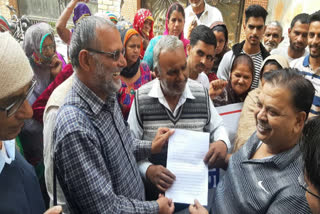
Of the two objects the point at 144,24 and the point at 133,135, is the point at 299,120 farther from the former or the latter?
the point at 144,24

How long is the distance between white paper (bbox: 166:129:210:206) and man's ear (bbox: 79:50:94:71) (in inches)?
29.5

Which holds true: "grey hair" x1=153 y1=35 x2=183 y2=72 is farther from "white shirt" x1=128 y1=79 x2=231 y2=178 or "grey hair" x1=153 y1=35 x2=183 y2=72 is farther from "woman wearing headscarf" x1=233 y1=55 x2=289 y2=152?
"woman wearing headscarf" x1=233 y1=55 x2=289 y2=152

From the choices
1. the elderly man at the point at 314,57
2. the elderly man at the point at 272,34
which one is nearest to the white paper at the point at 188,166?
the elderly man at the point at 314,57

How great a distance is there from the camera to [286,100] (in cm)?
122

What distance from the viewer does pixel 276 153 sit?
1.29 m

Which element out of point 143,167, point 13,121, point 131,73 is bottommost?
point 143,167

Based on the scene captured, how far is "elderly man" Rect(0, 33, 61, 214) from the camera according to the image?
2.85 ft

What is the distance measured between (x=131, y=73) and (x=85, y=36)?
1299 millimetres

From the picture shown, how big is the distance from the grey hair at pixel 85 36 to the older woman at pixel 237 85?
1.33 meters

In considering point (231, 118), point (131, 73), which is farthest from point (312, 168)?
point (131, 73)

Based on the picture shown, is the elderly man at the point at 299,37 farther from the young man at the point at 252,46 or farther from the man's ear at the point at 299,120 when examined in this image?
the man's ear at the point at 299,120

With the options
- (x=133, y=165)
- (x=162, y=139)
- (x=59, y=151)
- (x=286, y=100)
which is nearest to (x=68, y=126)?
(x=59, y=151)

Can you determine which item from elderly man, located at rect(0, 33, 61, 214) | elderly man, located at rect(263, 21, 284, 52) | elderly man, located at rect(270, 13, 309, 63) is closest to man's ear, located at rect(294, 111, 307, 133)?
elderly man, located at rect(0, 33, 61, 214)

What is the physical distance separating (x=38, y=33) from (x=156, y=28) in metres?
7.67
